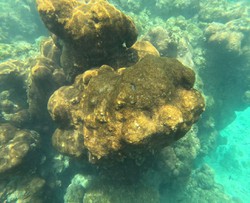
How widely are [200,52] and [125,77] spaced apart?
9.31 metres

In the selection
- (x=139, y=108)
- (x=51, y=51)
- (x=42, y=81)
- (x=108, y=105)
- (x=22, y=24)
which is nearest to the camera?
(x=139, y=108)

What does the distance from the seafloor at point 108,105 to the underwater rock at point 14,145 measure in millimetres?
25

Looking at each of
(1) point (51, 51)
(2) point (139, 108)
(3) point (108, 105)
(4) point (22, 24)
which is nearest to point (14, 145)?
(1) point (51, 51)

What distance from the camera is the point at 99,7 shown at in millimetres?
4934

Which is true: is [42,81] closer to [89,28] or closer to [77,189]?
[89,28]

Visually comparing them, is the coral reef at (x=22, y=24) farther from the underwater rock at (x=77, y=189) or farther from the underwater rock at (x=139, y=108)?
the underwater rock at (x=139, y=108)

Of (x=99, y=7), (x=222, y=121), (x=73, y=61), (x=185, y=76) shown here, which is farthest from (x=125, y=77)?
(x=222, y=121)

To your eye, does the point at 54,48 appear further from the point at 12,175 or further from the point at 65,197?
the point at 65,197

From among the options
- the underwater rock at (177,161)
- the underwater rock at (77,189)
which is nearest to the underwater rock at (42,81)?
the underwater rock at (77,189)

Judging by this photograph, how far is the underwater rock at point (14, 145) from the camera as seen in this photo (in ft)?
19.1

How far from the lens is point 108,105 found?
407 centimetres

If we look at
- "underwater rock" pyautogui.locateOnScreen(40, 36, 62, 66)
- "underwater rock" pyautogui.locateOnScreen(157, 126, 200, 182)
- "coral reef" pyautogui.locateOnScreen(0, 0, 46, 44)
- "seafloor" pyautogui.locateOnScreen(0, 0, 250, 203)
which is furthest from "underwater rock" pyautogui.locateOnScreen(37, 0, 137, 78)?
"coral reef" pyautogui.locateOnScreen(0, 0, 46, 44)

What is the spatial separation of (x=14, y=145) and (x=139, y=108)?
13.2 feet

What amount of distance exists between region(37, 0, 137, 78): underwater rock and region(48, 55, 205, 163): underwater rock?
81 cm
